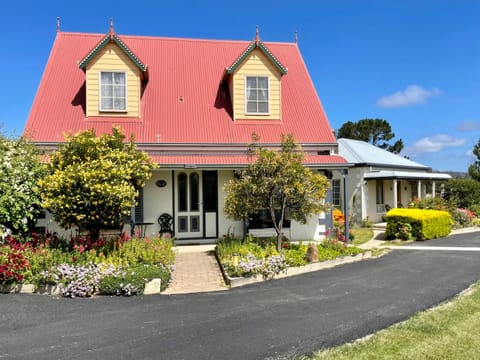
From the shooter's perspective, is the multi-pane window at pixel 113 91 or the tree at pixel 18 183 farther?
the multi-pane window at pixel 113 91

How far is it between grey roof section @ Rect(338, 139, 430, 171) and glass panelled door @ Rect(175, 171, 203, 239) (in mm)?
12158

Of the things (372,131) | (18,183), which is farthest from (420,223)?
(372,131)

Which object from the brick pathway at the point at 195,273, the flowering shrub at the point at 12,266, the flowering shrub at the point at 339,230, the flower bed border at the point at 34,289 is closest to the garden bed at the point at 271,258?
the brick pathway at the point at 195,273

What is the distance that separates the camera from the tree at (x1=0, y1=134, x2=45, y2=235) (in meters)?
8.83

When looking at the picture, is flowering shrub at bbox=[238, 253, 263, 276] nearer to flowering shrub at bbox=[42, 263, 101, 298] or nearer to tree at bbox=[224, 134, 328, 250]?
tree at bbox=[224, 134, 328, 250]

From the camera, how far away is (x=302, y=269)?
30.7 feet

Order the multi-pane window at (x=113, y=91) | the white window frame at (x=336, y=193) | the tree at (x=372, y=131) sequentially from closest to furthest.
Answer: the multi-pane window at (x=113, y=91) → the white window frame at (x=336, y=193) → the tree at (x=372, y=131)

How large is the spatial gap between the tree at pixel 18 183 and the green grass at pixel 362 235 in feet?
37.6

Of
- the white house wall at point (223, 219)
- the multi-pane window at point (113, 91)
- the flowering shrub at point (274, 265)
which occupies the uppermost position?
the multi-pane window at point (113, 91)

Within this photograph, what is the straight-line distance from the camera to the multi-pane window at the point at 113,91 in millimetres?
13609

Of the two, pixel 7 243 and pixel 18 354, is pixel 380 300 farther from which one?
pixel 7 243

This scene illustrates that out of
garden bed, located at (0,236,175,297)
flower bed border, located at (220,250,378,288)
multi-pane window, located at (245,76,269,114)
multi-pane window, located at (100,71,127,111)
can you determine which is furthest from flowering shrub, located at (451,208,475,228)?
multi-pane window, located at (100,71,127,111)

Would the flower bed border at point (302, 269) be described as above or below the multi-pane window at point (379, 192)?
below

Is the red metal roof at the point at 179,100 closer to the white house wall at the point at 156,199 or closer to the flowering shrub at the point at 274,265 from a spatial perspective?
the white house wall at the point at 156,199
